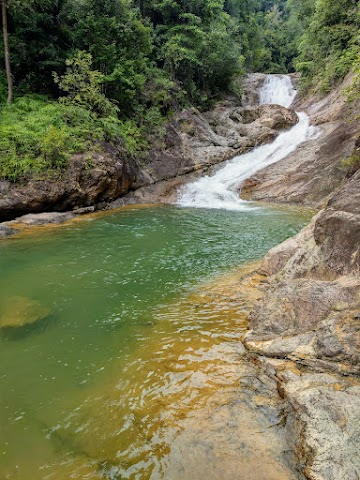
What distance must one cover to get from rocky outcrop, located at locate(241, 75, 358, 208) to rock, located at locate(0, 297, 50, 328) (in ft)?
46.0

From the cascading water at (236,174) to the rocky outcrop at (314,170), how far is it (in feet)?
2.50

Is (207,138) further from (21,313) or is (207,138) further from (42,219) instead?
(21,313)

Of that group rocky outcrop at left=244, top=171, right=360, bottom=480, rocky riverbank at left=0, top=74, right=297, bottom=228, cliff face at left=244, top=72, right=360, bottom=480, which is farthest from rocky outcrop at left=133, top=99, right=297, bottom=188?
rocky outcrop at left=244, top=171, right=360, bottom=480

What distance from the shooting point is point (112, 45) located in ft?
65.9

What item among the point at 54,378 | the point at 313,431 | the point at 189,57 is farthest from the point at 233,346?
the point at 189,57

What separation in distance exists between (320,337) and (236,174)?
58.5 ft

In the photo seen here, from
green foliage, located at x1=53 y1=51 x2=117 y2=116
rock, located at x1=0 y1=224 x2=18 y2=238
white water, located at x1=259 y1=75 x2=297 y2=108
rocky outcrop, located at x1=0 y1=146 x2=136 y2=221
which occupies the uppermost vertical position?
white water, located at x1=259 y1=75 x2=297 y2=108

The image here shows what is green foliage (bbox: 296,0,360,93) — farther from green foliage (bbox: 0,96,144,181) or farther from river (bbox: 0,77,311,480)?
river (bbox: 0,77,311,480)

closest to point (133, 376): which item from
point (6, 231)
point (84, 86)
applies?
point (6, 231)

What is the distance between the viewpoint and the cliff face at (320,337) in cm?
309

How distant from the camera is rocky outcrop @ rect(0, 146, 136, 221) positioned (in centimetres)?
1426

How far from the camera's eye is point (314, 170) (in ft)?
59.8

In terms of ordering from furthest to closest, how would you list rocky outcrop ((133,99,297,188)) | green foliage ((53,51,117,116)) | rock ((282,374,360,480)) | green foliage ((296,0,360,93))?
green foliage ((296,0,360,93)), rocky outcrop ((133,99,297,188)), green foliage ((53,51,117,116)), rock ((282,374,360,480))

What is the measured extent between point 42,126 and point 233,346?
1512 centimetres
